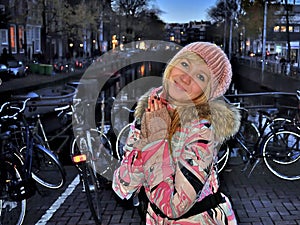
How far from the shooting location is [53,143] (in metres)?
6.40

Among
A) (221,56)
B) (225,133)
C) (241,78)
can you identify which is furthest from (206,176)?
(241,78)

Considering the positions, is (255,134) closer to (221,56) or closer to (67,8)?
(221,56)

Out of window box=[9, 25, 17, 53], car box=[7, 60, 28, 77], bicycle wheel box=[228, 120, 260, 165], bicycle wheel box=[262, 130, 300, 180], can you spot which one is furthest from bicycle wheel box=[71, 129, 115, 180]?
window box=[9, 25, 17, 53]

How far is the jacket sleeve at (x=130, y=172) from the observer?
171 cm

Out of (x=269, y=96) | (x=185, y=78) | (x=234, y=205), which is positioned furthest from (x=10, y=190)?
(x=269, y=96)

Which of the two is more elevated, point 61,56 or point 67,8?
point 67,8

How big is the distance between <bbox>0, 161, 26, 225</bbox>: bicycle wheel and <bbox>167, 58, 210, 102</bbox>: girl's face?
2594 millimetres

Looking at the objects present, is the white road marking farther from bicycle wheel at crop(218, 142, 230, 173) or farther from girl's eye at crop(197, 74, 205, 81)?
girl's eye at crop(197, 74, 205, 81)

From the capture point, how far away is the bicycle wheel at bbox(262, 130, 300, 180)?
5.29 metres

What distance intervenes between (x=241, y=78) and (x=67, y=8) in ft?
61.1

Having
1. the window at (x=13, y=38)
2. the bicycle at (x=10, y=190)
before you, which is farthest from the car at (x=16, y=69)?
the bicycle at (x=10, y=190)

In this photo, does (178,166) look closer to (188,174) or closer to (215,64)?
(188,174)

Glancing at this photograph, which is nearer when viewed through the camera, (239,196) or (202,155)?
(202,155)

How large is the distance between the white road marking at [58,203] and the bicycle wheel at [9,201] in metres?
0.29
